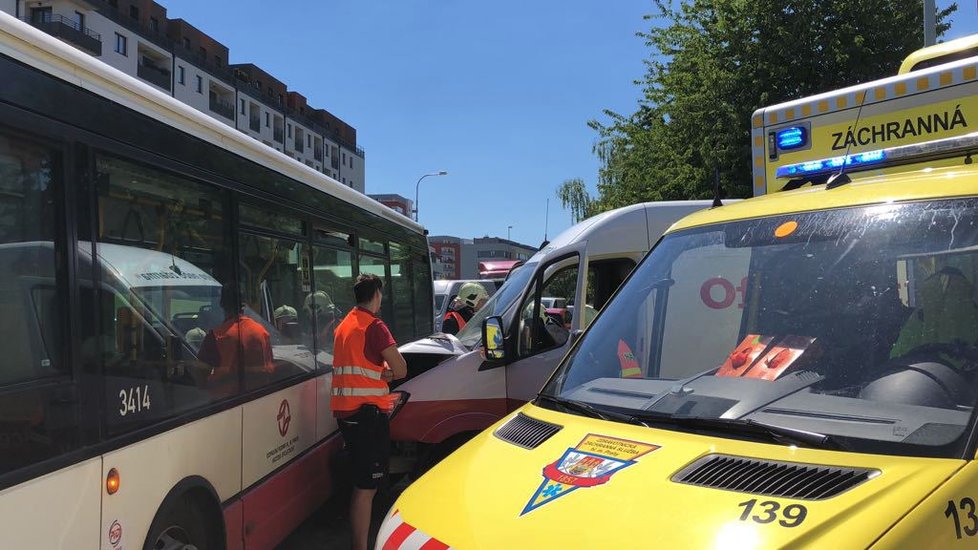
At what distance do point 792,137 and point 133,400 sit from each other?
3787 mm

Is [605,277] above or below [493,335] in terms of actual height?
above

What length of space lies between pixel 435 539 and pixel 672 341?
1.47 metres

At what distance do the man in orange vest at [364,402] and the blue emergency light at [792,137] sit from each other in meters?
2.85

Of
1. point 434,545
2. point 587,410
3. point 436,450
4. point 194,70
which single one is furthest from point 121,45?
point 434,545

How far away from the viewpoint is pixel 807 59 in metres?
12.5

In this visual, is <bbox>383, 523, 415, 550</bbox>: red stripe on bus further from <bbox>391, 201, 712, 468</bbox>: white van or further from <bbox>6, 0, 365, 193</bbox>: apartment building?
<bbox>6, 0, 365, 193</bbox>: apartment building

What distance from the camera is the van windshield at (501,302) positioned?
560 centimetres

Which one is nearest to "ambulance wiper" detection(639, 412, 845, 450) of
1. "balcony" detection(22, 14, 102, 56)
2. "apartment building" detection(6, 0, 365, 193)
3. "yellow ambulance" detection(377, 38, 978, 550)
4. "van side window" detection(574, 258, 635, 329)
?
"yellow ambulance" detection(377, 38, 978, 550)

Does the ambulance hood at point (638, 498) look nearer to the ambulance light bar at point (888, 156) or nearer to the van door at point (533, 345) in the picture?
the ambulance light bar at point (888, 156)

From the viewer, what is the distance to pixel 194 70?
2152 inches

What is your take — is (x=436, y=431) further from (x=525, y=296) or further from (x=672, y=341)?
(x=672, y=341)

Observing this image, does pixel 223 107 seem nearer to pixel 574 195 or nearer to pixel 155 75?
pixel 155 75

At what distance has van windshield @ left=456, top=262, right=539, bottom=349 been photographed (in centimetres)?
560

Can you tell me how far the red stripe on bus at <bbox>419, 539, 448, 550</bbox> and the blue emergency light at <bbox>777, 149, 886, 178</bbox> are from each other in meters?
2.39
